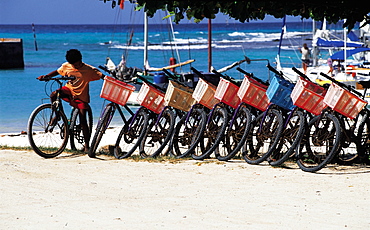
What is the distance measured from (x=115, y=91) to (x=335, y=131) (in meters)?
3.04

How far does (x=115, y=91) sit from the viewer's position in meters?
8.28

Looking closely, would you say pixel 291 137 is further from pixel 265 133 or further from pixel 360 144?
pixel 360 144

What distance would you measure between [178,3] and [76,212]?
2.99 meters

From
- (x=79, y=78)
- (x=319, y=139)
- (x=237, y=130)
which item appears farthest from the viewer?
(x=79, y=78)

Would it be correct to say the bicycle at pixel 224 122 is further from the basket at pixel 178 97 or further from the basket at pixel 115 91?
the basket at pixel 115 91

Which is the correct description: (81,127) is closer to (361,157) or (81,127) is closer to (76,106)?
(76,106)

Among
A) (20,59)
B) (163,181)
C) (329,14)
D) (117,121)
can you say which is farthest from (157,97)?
(20,59)

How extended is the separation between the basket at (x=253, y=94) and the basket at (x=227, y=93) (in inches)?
7.5

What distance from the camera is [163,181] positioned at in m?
6.75

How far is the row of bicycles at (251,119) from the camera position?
7.13 m

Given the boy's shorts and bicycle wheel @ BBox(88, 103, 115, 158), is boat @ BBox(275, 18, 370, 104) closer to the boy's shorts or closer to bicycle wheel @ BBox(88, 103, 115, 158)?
the boy's shorts

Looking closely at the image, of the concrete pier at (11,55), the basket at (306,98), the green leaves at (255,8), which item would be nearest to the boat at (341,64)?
the green leaves at (255,8)

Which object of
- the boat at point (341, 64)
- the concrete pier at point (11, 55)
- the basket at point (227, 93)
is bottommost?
the concrete pier at point (11, 55)

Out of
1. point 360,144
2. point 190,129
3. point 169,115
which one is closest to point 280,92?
point 360,144
